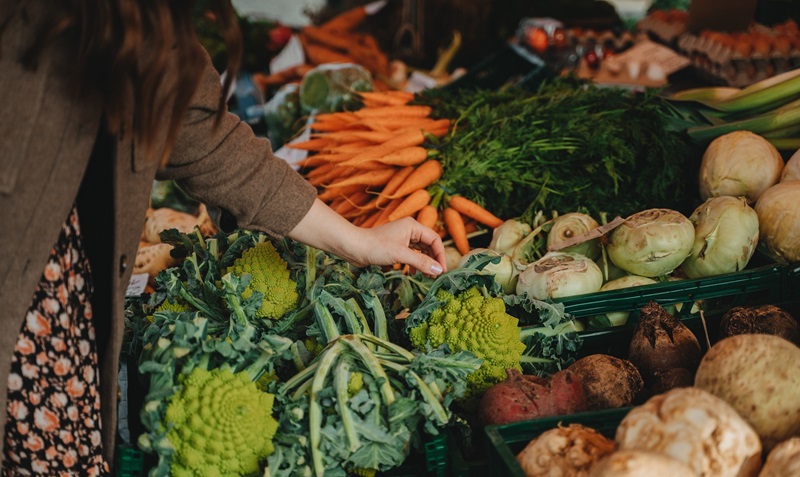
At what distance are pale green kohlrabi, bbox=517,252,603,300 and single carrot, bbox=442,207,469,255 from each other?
51 centimetres

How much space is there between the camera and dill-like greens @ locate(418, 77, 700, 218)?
2.53m

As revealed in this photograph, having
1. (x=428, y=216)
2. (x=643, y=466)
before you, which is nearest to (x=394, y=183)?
(x=428, y=216)

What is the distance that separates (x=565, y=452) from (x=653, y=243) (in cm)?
94

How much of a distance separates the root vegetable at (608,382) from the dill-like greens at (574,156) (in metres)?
0.95

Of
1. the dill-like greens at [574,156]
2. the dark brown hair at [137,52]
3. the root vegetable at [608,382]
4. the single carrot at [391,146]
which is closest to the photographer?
the dark brown hair at [137,52]

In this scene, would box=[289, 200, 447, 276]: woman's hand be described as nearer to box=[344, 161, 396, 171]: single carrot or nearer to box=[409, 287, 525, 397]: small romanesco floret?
box=[409, 287, 525, 397]: small romanesco floret

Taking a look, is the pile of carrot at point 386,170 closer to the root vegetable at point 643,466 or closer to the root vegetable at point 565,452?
the root vegetable at point 565,452

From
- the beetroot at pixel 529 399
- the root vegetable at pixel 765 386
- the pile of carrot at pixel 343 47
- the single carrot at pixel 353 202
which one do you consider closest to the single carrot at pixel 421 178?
the single carrot at pixel 353 202

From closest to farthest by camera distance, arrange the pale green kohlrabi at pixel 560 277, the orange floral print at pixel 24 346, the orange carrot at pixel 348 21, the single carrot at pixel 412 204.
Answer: the orange floral print at pixel 24 346 < the pale green kohlrabi at pixel 560 277 < the single carrot at pixel 412 204 < the orange carrot at pixel 348 21

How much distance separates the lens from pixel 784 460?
3.55ft

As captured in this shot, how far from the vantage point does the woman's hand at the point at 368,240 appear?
1.67 meters

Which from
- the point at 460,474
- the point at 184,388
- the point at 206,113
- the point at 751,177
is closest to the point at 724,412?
the point at 460,474

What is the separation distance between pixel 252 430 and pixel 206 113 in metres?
0.67

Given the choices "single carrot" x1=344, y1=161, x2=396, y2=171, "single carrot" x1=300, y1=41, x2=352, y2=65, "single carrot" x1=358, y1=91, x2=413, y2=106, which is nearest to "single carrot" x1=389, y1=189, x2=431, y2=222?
"single carrot" x1=344, y1=161, x2=396, y2=171
